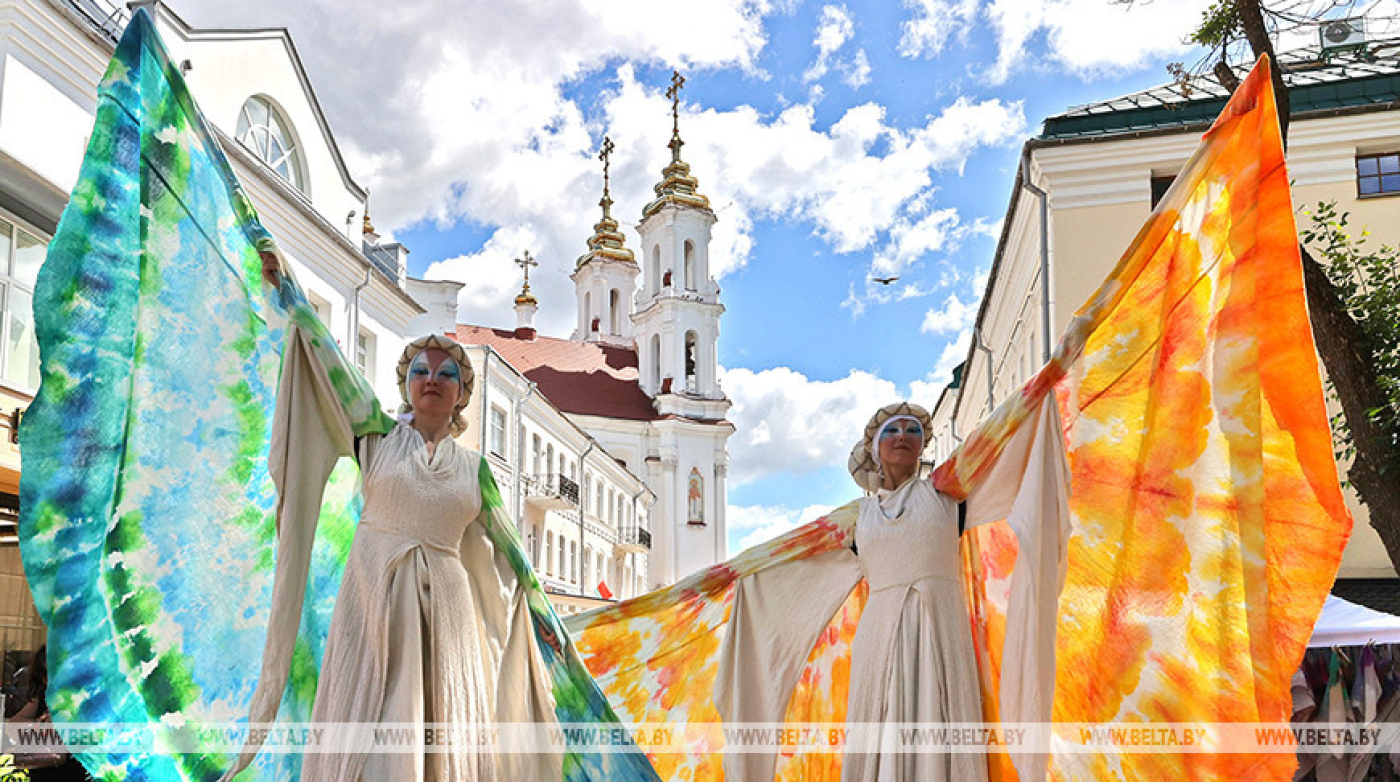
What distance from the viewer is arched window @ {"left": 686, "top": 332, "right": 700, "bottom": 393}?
6300 centimetres

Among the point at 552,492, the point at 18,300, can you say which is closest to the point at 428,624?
the point at 18,300

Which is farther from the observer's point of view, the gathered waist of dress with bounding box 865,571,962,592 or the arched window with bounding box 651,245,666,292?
the arched window with bounding box 651,245,666,292

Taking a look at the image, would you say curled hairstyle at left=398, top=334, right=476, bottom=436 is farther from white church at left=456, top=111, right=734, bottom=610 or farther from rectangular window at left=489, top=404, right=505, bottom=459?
white church at left=456, top=111, right=734, bottom=610

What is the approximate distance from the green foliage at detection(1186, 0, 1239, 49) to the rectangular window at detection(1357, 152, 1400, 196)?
392 inches

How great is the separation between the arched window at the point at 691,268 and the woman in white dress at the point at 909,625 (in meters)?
57.9

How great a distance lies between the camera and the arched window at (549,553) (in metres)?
41.5

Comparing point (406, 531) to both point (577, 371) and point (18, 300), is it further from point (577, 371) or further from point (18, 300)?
point (577, 371)

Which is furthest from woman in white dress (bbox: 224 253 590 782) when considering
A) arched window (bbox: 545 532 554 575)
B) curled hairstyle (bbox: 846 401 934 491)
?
arched window (bbox: 545 532 554 575)

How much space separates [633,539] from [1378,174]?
1511 inches

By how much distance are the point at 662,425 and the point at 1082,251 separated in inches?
1705

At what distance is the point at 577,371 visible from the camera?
6397 cm

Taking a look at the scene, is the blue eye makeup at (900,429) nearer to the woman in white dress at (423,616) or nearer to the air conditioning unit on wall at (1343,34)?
the woman in white dress at (423,616)

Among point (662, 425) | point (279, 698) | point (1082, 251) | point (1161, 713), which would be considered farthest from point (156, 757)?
point (662, 425)

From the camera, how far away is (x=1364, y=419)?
811cm
